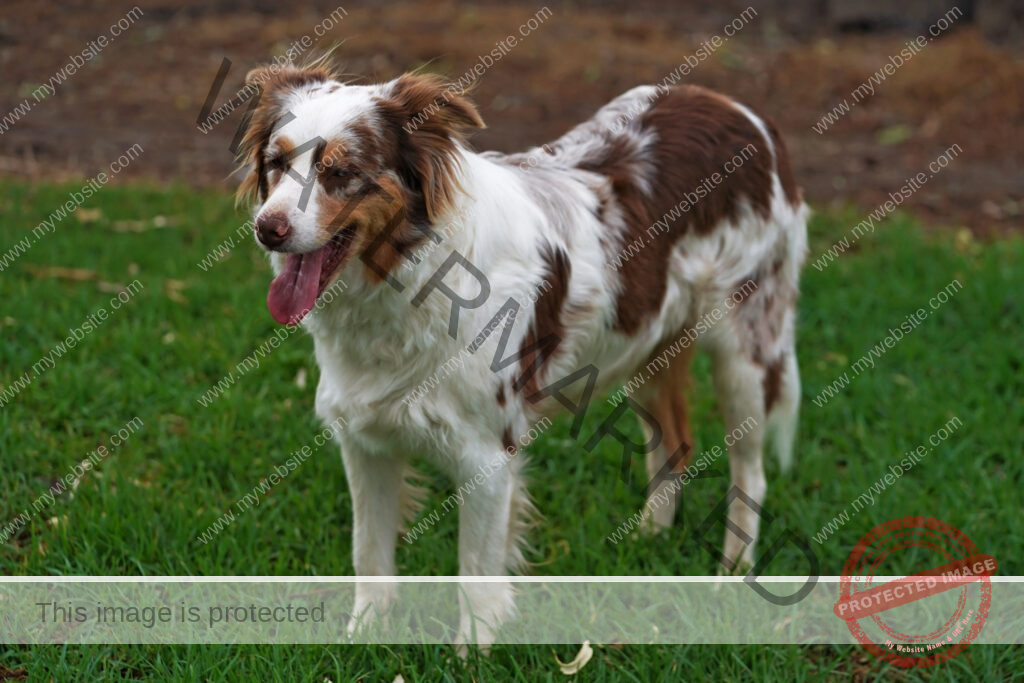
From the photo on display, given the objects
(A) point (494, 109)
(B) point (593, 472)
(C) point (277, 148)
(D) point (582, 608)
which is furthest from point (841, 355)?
(A) point (494, 109)

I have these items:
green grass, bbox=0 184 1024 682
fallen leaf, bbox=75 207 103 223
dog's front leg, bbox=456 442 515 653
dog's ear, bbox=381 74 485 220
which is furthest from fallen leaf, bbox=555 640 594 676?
fallen leaf, bbox=75 207 103 223

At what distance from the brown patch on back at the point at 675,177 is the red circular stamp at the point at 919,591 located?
52.0 inches

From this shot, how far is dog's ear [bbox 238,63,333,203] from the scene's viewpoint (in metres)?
3.10

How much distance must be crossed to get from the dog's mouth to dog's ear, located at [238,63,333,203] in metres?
0.35

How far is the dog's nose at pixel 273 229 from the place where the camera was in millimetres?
2766

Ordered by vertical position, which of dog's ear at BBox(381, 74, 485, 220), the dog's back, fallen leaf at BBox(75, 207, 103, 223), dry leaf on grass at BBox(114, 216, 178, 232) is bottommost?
dry leaf on grass at BBox(114, 216, 178, 232)

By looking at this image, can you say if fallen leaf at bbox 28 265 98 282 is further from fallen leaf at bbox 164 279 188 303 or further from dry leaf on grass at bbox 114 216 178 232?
dry leaf on grass at bbox 114 216 178 232

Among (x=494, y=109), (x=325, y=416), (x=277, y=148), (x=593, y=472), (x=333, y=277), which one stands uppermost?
(x=277, y=148)

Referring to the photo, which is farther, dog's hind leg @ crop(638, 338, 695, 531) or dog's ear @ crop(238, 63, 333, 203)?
dog's hind leg @ crop(638, 338, 695, 531)

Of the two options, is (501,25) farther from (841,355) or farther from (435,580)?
(435,580)

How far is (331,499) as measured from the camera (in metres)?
4.17

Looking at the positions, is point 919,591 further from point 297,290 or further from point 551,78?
point 551,78

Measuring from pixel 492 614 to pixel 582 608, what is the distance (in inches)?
14.2

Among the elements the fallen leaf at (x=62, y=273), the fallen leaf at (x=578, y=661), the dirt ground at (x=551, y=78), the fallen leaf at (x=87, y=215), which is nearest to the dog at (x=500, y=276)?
the fallen leaf at (x=578, y=661)
